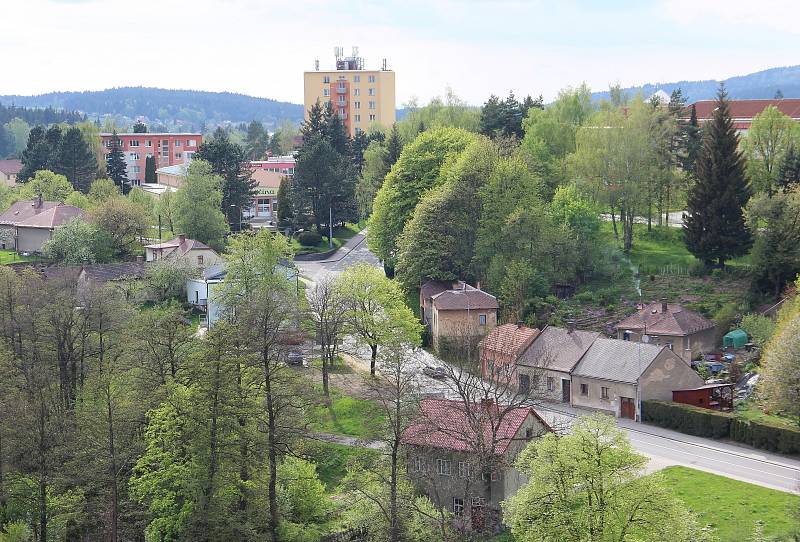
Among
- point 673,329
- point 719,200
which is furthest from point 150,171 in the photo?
point 673,329

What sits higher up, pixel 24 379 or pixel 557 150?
pixel 557 150

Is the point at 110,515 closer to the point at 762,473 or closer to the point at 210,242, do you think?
the point at 762,473

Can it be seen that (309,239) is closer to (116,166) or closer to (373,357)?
(373,357)

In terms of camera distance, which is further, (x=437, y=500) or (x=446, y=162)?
(x=446, y=162)

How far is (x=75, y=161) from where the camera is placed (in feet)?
352

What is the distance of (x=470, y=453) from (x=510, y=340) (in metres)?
16.3

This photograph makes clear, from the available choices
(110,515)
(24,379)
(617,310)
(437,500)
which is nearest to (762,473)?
(437,500)

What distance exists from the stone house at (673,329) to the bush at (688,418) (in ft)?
17.6

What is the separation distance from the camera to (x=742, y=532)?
35.9 meters

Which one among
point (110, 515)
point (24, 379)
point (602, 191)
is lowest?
point (110, 515)

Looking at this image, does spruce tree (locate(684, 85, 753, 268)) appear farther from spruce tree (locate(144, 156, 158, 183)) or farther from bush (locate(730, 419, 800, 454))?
spruce tree (locate(144, 156, 158, 183))

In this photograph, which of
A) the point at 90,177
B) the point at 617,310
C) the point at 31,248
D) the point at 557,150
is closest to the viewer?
the point at 617,310

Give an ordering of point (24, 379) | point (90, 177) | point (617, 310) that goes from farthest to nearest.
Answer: point (90, 177) → point (617, 310) → point (24, 379)

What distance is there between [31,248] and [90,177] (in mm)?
23109
